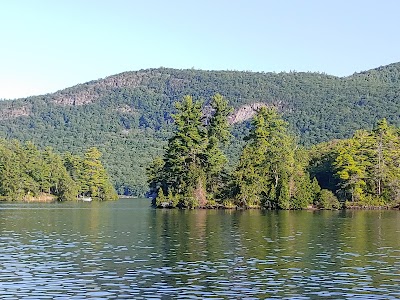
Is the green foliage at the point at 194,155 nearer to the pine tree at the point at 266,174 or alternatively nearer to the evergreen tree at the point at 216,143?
the evergreen tree at the point at 216,143

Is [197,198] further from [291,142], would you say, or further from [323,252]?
[323,252]

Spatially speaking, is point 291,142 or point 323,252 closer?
point 323,252

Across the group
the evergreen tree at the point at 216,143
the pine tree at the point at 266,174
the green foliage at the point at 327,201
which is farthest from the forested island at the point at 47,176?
the green foliage at the point at 327,201

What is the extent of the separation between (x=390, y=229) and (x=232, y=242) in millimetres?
18768

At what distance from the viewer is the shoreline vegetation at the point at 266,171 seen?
99562mm

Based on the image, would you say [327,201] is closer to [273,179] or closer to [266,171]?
[273,179]

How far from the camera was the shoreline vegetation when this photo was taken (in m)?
99.6

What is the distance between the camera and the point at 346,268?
32.1 meters

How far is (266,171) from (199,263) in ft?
222

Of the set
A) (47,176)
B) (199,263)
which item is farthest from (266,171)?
(199,263)

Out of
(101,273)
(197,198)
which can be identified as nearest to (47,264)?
(101,273)

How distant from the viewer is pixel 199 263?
33562mm

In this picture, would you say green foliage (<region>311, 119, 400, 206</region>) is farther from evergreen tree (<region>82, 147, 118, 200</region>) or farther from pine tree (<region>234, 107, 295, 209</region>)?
evergreen tree (<region>82, 147, 118, 200</region>)

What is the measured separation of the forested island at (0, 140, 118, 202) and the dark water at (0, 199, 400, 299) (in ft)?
301
